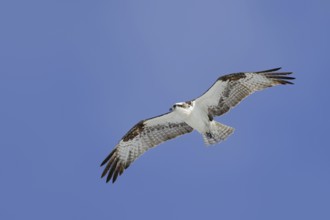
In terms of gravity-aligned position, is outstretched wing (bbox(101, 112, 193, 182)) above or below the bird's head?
below

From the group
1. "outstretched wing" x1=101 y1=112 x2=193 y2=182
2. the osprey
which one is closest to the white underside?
the osprey

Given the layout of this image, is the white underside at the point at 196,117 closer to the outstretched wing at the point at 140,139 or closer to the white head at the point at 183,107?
the white head at the point at 183,107

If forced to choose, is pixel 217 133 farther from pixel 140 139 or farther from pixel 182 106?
pixel 140 139

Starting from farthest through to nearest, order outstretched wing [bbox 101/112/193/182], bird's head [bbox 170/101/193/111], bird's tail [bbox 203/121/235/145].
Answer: outstretched wing [bbox 101/112/193/182] < bird's tail [bbox 203/121/235/145] < bird's head [bbox 170/101/193/111]

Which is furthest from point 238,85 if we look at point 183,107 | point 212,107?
point 183,107

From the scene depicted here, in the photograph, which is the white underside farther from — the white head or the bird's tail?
the bird's tail

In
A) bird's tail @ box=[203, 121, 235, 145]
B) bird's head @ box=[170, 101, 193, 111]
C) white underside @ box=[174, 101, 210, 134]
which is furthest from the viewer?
bird's tail @ box=[203, 121, 235, 145]

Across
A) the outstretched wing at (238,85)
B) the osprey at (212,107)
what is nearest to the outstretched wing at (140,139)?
the osprey at (212,107)

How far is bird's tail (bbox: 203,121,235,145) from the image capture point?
72.1ft

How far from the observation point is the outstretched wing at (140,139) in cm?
2267

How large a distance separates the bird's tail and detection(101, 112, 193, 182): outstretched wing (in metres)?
0.84

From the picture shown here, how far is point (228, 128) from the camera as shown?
2200cm

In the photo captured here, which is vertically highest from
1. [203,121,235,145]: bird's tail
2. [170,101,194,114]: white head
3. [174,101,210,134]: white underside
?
[170,101,194,114]: white head

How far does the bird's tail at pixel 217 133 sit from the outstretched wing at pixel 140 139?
84 centimetres
